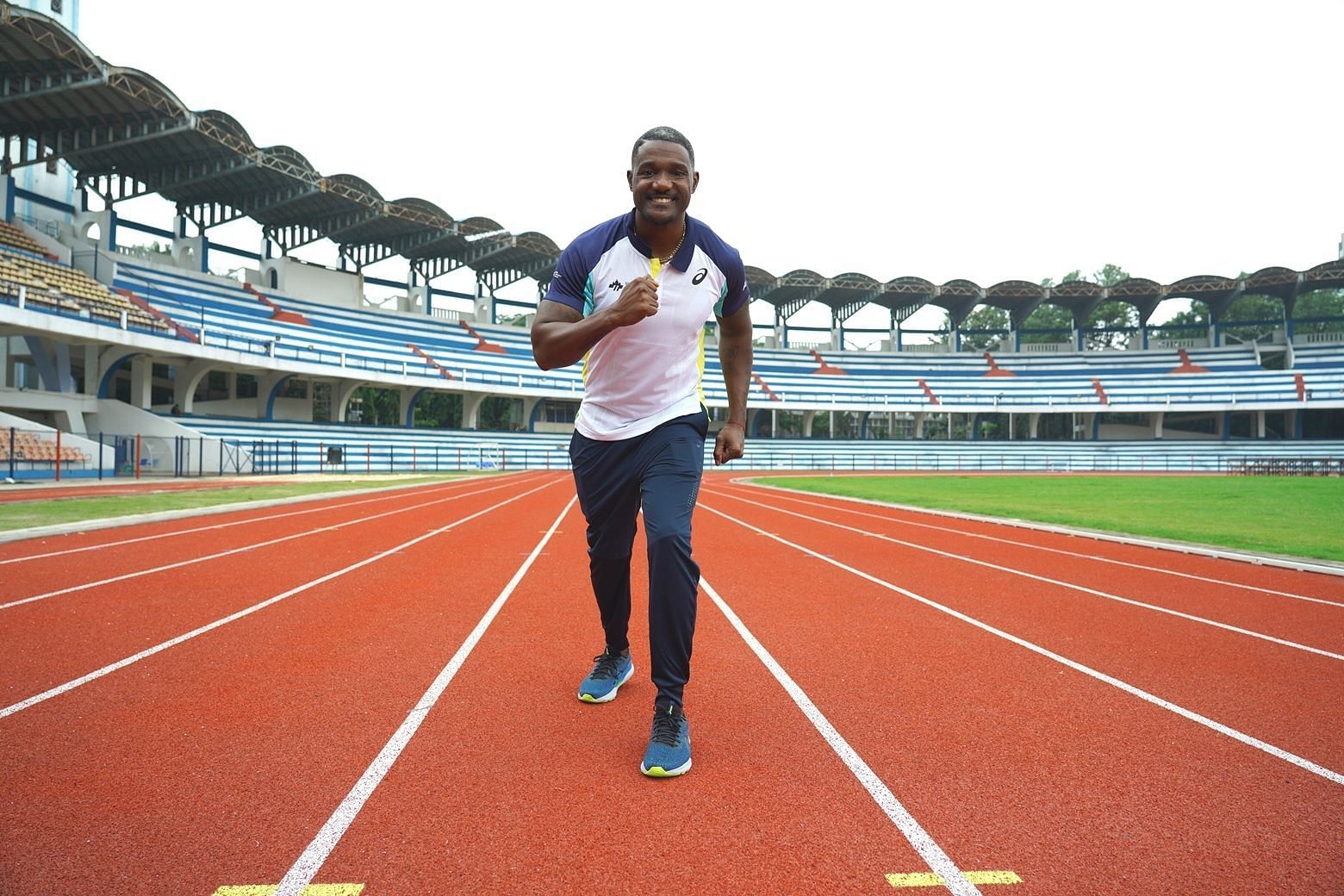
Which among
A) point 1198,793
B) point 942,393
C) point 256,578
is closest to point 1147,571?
point 1198,793

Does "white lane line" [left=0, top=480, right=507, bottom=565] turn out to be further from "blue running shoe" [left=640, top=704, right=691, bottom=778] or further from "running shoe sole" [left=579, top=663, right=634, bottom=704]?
"blue running shoe" [left=640, top=704, right=691, bottom=778]

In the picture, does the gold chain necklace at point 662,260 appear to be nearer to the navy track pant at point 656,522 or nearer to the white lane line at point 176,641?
the navy track pant at point 656,522

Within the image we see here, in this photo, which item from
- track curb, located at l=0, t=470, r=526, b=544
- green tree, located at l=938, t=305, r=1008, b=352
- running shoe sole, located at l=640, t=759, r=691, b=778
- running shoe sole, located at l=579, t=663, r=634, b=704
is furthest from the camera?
green tree, located at l=938, t=305, r=1008, b=352

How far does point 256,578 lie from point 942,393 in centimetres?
4934

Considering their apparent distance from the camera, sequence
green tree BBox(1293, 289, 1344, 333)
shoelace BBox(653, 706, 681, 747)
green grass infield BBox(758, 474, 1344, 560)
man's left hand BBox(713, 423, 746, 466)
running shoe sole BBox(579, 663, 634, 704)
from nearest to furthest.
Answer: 1. shoelace BBox(653, 706, 681, 747)
2. man's left hand BBox(713, 423, 746, 466)
3. running shoe sole BBox(579, 663, 634, 704)
4. green grass infield BBox(758, 474, 1344, 560)
5. green tree BBox(1293, 289, 1344, 333)

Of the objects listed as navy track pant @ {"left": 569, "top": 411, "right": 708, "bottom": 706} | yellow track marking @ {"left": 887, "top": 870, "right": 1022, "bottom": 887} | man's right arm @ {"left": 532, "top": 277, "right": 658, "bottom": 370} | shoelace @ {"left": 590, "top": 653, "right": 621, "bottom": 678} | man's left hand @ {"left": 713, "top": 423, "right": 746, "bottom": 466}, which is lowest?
yellow track marking @ {"left": 887, "top": 870, "right": 1022, "bottom": 887}

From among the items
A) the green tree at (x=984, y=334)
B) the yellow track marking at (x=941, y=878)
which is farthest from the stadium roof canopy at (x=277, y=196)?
the yellow track marking at (x=941, y=878)

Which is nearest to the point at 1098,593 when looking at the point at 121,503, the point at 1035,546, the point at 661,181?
the point at 1035,546

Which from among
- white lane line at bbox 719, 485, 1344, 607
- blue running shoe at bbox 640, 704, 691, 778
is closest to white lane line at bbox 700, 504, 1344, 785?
blue running shoe at bbox 640, 704, 691, 778

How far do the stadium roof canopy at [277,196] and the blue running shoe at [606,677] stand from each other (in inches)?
1239

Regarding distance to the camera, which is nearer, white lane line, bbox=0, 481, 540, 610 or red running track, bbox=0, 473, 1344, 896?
red running track, bbox=0, 473, 1344, 896

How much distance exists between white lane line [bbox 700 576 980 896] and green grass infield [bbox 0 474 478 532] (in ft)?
30.9

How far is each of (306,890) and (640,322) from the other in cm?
203

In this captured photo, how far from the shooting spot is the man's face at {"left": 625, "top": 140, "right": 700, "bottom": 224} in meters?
2.68
